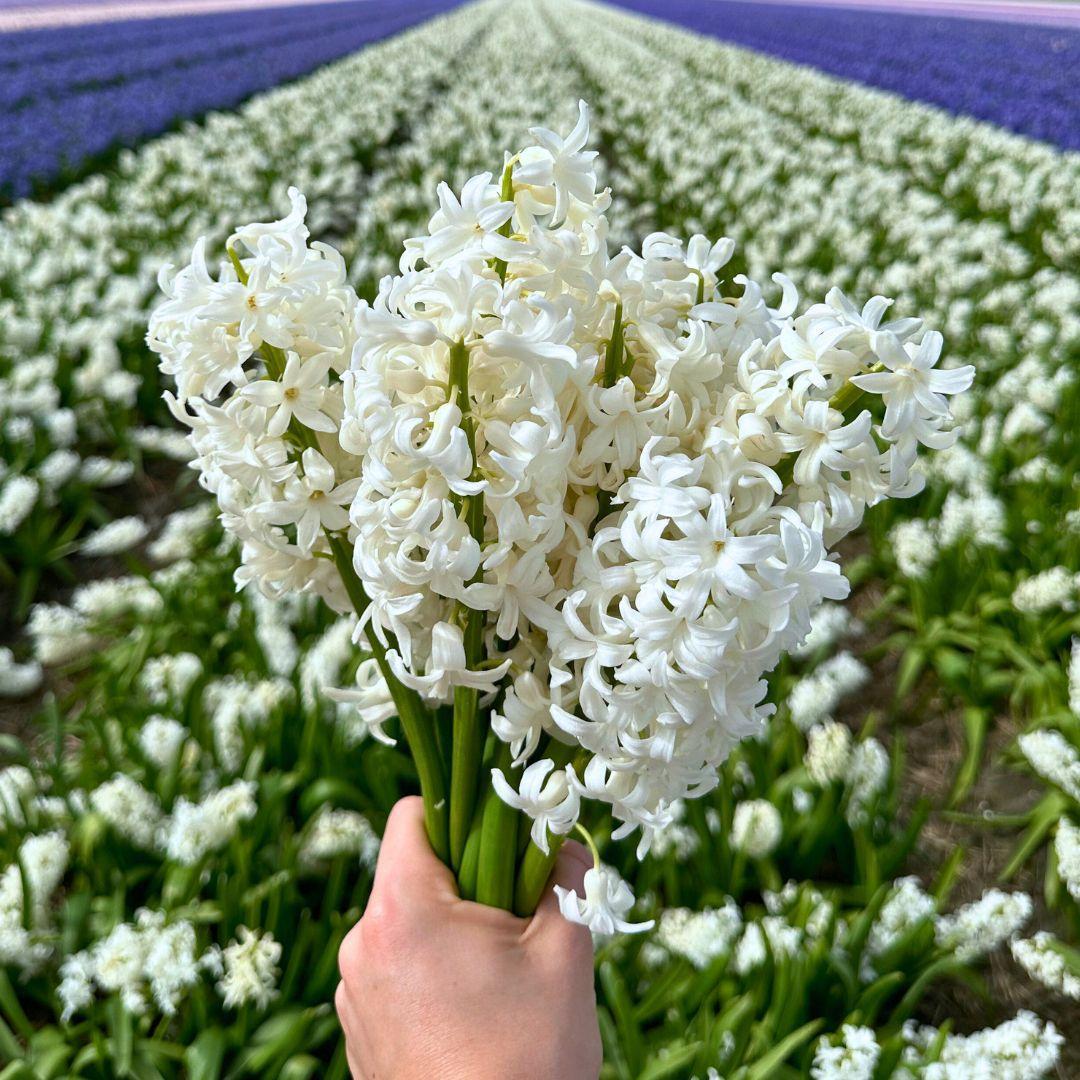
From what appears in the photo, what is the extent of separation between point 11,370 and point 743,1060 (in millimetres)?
3882

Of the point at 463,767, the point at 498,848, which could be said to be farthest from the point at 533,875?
the point at 463,767

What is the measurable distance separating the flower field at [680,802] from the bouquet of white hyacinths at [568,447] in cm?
40

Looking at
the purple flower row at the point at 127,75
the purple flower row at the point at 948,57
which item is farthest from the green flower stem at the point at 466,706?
the purple flower row at the point at 948,57

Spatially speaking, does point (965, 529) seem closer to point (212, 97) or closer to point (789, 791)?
point (789, 791)

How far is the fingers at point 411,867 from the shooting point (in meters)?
1.18

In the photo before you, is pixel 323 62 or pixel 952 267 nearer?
pixel 952 267

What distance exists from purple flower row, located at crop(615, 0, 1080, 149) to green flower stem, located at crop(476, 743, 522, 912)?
8248 mm

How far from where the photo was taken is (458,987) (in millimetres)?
1102

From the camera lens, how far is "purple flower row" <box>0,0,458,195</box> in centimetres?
823

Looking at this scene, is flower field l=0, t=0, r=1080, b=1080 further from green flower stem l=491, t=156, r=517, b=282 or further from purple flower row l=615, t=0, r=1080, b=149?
purple flower row l=615, t=0, r=1080, b=149

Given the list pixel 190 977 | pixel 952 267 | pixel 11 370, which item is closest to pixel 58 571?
pixel 11 370

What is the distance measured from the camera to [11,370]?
426cm

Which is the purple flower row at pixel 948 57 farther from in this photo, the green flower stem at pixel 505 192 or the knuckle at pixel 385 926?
the knuckle at pixel 385 926

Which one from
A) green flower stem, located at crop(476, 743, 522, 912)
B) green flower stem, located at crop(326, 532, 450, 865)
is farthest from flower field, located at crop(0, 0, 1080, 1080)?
green flower stem, located at crop(476, 743, 522, 912)
